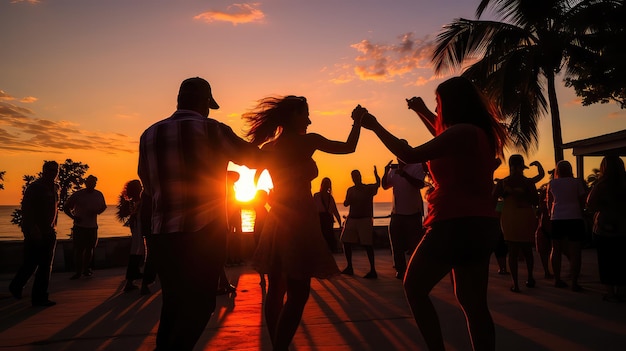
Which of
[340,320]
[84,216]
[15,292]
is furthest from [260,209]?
[84,216]

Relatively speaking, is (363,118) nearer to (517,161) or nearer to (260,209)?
(260,209)

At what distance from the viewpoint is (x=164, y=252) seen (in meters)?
2.52

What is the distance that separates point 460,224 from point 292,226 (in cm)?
106

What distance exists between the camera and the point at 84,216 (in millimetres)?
9469

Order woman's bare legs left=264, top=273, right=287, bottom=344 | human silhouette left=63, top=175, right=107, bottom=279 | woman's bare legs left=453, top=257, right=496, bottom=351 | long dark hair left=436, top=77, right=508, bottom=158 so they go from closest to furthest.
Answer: woman's bare legs left=453, top=257, right=496, bottom=351 → long dark hair left=436, top=77, right=508, bottom=158 → woman's bare legs left=264, top=273, right=287, bottom=344 → human silhouette left=63, top=175, right=107, bottom=279

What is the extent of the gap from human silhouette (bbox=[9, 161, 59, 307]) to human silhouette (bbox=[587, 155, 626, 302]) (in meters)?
7.05

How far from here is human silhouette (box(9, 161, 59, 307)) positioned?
21.4ft

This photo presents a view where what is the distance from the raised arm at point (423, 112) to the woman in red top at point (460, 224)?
0.58m

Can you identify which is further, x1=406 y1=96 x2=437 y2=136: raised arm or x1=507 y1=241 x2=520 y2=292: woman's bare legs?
x1=507 y1=241 x2=520 y2=292: woman's bare legs

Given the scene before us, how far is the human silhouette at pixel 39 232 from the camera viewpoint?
652 centimetres

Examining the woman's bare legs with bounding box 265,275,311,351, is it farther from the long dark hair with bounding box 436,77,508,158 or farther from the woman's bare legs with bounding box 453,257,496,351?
the long dark hair with bounding box 436,77,508,158

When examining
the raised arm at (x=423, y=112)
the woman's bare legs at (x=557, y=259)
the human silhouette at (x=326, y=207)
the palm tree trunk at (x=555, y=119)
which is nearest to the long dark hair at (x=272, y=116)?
the raised arm at (x=423, y=112)

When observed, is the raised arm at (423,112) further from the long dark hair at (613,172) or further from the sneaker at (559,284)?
the sneaker at (559,284)

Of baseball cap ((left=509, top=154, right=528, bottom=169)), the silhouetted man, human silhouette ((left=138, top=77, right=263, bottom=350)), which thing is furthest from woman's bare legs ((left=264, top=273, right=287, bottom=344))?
the silhouetted man
